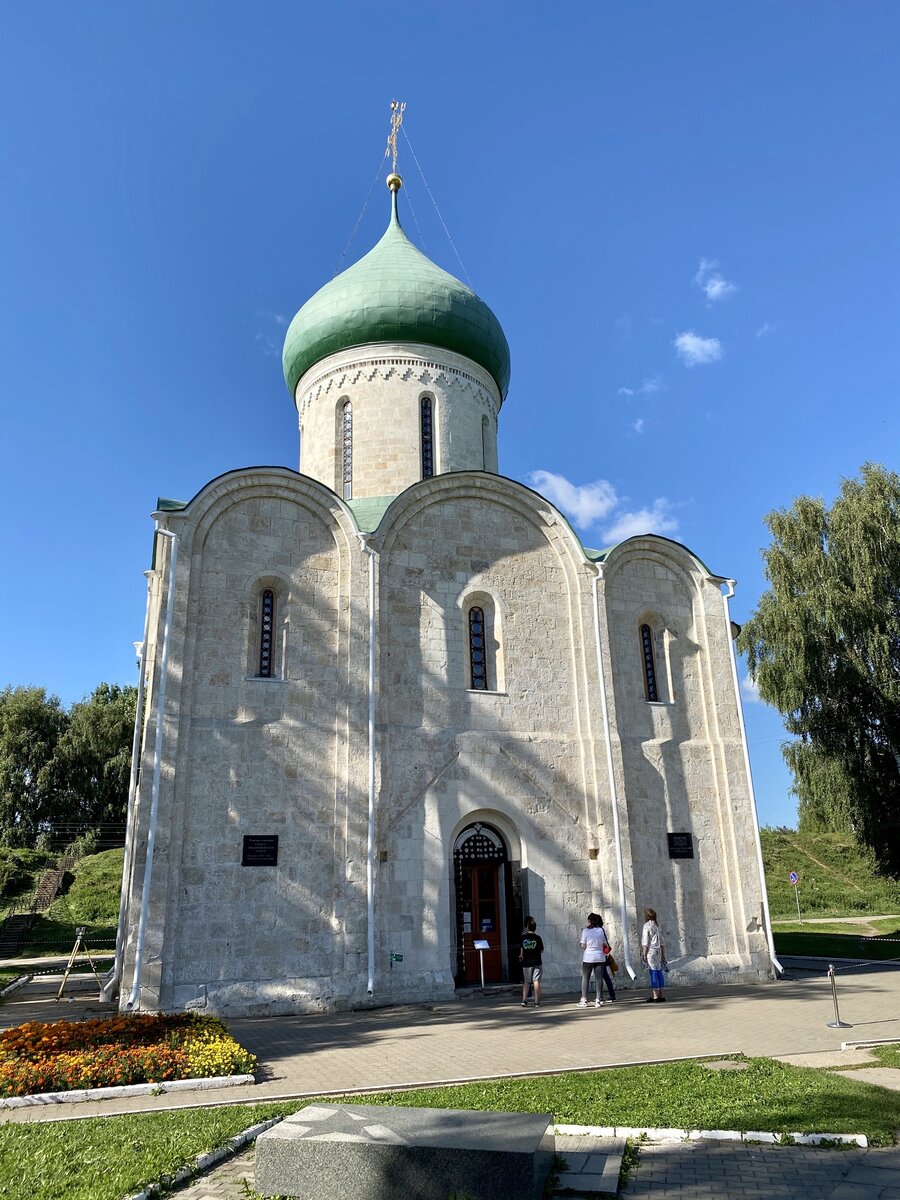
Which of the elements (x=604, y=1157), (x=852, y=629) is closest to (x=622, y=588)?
(x=852, y=629)

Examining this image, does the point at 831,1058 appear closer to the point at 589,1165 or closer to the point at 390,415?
the point at 589,1165

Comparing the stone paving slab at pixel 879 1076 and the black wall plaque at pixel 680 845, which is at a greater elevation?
the black wall plaque at pixel 680 845

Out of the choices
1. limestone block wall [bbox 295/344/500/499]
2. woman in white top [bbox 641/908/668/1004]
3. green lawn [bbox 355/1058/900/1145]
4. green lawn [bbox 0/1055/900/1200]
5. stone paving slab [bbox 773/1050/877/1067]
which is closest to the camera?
green lawn [bbox 0/1055/900/1200]

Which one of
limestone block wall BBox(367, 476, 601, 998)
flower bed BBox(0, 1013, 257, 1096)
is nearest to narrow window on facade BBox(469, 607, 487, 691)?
limestone block wall BBox(367, 476, 601, 998)

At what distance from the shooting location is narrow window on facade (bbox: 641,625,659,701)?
14844 mm

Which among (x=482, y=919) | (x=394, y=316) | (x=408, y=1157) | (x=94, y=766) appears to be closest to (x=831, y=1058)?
(x=408, y=1157)

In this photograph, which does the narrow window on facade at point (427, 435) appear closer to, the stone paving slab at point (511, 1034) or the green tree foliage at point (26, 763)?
the stone paving slab at point (511, 1034)

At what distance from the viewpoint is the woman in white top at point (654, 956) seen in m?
11.6

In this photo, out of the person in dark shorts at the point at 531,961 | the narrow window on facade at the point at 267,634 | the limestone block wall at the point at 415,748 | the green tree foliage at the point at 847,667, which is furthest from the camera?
the green tree foliage at the point at 847,667

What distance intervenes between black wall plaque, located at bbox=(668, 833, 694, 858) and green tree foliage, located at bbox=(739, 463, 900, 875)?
585 centimetres

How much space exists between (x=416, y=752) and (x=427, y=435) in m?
6.96

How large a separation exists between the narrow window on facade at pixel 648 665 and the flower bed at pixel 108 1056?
30.4 ft

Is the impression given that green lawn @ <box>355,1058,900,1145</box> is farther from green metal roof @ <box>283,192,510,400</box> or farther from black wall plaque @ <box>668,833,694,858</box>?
green metal roof @ <box>283,192,510,400</box>

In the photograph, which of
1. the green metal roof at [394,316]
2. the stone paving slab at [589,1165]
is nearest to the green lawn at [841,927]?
the green metal roof at [394,316]
